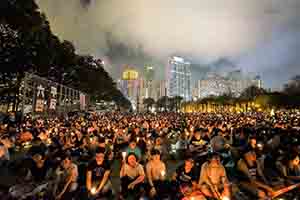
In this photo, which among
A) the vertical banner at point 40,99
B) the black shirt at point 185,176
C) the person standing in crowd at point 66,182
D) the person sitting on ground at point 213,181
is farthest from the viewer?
the vertical banner at point 40,99

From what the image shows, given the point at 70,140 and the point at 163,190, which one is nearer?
the point at 163,190

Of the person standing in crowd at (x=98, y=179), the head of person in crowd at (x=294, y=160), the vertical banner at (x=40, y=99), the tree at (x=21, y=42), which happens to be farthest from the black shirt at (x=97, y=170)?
the tree at (x=21, y=42)

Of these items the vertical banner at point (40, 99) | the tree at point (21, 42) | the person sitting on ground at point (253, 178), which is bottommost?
the person sitting on ground at point (253, 178)

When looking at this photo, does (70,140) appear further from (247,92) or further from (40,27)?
(247,92)

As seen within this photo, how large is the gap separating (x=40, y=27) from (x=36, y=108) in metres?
9.92

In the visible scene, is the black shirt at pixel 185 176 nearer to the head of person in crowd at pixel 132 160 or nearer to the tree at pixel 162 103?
the head of person in crowd at pixel 132 160

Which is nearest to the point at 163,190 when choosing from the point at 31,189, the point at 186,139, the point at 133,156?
the point at 133,156

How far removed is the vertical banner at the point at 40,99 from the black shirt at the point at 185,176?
56.9 feet

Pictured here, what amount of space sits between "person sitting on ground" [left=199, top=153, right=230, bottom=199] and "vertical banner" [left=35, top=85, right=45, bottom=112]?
17960mm

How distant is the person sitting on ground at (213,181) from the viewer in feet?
20.1

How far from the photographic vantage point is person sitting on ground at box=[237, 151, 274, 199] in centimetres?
684

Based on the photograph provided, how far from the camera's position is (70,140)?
12.7 meters

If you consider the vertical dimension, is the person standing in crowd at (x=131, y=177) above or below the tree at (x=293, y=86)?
below

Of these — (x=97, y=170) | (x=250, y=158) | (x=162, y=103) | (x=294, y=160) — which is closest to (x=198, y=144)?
(x=294, y=160)
